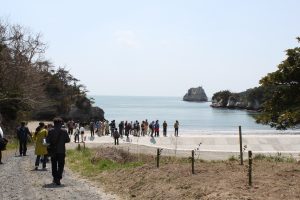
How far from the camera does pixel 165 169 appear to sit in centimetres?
1338

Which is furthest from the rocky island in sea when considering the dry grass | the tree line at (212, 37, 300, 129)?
the dry grass

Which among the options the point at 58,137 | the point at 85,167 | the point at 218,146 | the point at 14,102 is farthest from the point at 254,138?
the point at 58,137

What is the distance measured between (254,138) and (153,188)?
2816cm

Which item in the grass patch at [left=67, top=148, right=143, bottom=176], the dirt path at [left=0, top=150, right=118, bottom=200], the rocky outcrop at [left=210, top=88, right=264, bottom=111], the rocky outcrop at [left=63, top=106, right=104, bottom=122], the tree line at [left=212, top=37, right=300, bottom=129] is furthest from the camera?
the rocky outcrop at [left=210, top=88, right=264, bottom=111]

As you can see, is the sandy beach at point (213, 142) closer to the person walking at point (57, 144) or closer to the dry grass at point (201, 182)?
the dry grass at point (201, 182)

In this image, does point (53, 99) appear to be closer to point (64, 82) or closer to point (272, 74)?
point (64, 82)

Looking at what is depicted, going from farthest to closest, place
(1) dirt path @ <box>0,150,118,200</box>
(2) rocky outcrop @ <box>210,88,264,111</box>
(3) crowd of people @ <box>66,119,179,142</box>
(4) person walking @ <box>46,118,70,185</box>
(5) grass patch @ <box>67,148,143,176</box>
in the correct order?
(2) rocky outcrop @ <box>210,88,264,111</box>, (3) crowd of people @ <box>66,119,179,142</box>, (5) grass patch @ <box>67,148,143,176</box>, (4) person walking @ <box>46,118,70,185</box>, (1) dirt path @ <box>0,150,118,200</box>

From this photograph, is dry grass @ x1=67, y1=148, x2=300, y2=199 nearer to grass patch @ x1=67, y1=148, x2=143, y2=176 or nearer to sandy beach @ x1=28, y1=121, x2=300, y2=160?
grass patch @ x1=67, y1=148, x2=143, y2=176

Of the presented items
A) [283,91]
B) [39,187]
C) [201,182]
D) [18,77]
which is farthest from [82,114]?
[201,182]

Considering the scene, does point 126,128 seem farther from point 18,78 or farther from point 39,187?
point 39,187

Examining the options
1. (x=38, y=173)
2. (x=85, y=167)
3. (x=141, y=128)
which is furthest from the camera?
(x=141, y=128)

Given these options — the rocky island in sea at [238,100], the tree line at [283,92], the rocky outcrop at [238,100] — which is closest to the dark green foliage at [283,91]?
the tree line at [283,92]

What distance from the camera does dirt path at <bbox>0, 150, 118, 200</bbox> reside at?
10891mm

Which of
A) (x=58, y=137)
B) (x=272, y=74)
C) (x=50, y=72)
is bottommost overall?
(x=58, y=137)
